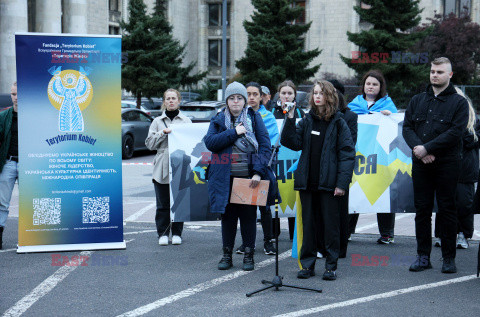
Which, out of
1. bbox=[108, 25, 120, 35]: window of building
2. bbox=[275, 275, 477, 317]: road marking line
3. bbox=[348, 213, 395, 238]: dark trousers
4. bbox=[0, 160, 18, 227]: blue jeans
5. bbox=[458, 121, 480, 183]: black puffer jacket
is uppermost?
bbox=[108, 25, 120, 35]: window of building

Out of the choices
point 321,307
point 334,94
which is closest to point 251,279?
point 321,307

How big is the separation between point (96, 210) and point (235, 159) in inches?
85.5

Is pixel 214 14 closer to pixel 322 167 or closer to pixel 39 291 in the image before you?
pixel 322 167

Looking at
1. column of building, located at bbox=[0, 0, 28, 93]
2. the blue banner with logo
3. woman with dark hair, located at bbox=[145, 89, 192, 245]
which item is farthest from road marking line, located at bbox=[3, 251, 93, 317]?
column of building, located at bbox=[0, 0, 28, 93]

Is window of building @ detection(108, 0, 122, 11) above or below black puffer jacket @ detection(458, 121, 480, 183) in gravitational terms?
above

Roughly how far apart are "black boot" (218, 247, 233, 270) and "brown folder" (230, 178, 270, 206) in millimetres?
689

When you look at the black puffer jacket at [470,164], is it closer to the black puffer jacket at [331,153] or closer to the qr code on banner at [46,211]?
the black puffer jacket at [331,153]

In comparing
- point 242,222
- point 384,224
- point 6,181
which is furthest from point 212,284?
point 6,181

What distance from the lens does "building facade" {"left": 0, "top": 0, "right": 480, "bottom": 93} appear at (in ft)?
125

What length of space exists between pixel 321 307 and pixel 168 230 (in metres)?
3.53

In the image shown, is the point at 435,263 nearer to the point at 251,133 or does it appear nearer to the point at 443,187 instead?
the point at 443,187

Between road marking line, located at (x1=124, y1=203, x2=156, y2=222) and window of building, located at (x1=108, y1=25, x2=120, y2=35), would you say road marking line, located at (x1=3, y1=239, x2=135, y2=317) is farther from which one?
window of building, located at (x1=108, y1=25, x2=120, y2=35)

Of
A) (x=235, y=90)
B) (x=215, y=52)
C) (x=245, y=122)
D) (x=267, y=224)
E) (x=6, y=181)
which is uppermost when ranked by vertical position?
(x=215, y=52)

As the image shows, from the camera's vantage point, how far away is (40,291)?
624cm
